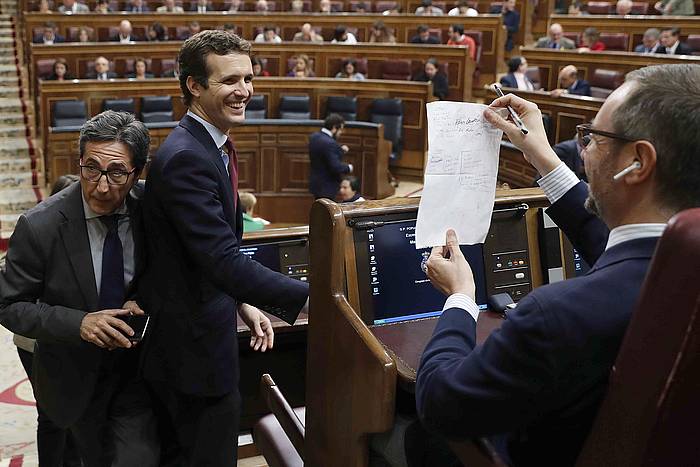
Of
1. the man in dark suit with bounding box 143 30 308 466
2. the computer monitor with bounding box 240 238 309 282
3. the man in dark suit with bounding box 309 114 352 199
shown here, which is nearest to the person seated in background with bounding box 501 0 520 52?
the man in dark suit with bounding box 309 114 352 199

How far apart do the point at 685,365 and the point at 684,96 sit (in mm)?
389

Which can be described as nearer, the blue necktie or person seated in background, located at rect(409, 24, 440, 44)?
the blue necktie

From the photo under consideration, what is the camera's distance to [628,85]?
46.7 inches

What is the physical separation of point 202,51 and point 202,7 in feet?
30.2

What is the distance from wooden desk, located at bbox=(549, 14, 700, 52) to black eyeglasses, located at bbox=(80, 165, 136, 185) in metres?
7.74

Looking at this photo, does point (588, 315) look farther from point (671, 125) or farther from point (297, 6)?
point (297, 6)

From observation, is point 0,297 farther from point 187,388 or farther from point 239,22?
point 239,22

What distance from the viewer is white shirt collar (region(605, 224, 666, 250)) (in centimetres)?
114

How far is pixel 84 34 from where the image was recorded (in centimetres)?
933

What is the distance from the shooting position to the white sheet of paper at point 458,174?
4.82 feet

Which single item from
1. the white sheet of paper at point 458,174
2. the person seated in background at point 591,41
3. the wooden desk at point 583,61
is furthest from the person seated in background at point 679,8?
the white sheet of paper at point 458,174

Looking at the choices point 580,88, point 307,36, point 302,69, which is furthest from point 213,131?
point 307,36

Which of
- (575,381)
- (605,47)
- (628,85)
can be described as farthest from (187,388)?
(605,47)

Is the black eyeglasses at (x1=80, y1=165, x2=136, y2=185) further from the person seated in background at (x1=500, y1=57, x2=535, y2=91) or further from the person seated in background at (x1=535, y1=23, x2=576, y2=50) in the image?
the person seated in background at (x1=535, y1=23, x2=576, y2=50)
